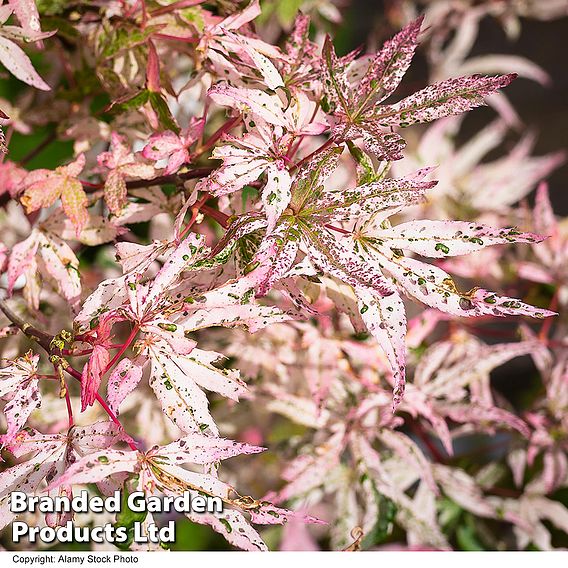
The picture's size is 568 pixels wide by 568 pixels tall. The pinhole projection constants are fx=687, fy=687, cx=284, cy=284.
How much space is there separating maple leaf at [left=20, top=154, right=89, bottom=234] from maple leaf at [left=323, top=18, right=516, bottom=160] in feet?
0.53

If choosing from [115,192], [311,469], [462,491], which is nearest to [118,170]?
[115,192]

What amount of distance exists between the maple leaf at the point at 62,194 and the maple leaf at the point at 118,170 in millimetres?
17

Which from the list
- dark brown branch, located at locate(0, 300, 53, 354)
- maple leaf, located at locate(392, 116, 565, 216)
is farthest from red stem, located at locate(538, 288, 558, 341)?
dark brown branch, located at locate(0, 300, 53, 354)

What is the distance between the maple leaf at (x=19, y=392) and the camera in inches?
14.2

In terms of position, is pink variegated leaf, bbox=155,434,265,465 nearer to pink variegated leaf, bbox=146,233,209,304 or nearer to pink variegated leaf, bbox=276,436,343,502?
pink variegated leaf, bbox=146,233,209,304

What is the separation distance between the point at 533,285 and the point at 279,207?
488mm

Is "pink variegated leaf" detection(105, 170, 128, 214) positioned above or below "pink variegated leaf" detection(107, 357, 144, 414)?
above

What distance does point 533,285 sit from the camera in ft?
2.44

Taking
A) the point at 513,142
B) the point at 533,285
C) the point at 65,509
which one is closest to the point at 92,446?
the point at 65,509

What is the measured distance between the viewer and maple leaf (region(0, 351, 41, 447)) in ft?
1.18

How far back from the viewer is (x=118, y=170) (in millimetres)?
425

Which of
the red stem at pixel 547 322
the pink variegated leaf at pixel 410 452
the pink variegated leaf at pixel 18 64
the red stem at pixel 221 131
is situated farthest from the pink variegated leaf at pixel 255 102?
the red stem at pixel 547 322

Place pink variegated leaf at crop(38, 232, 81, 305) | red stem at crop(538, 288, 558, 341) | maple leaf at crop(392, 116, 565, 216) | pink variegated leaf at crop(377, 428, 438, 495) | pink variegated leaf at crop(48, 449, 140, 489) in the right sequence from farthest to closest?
maple leaf at crop(392, 116, 565, 216)
red stem at crop(538, 288, 558, 341)
pink variegated leaf at crop(377, 428, 438, 495)
pink variegated leaf at crop(38, 232, 81, 305)
pink variegated leaf at crop(48, 449, 140, 489)

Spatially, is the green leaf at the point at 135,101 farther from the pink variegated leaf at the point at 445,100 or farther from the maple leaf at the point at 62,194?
the pink variegated leaf at the point at 445,100
